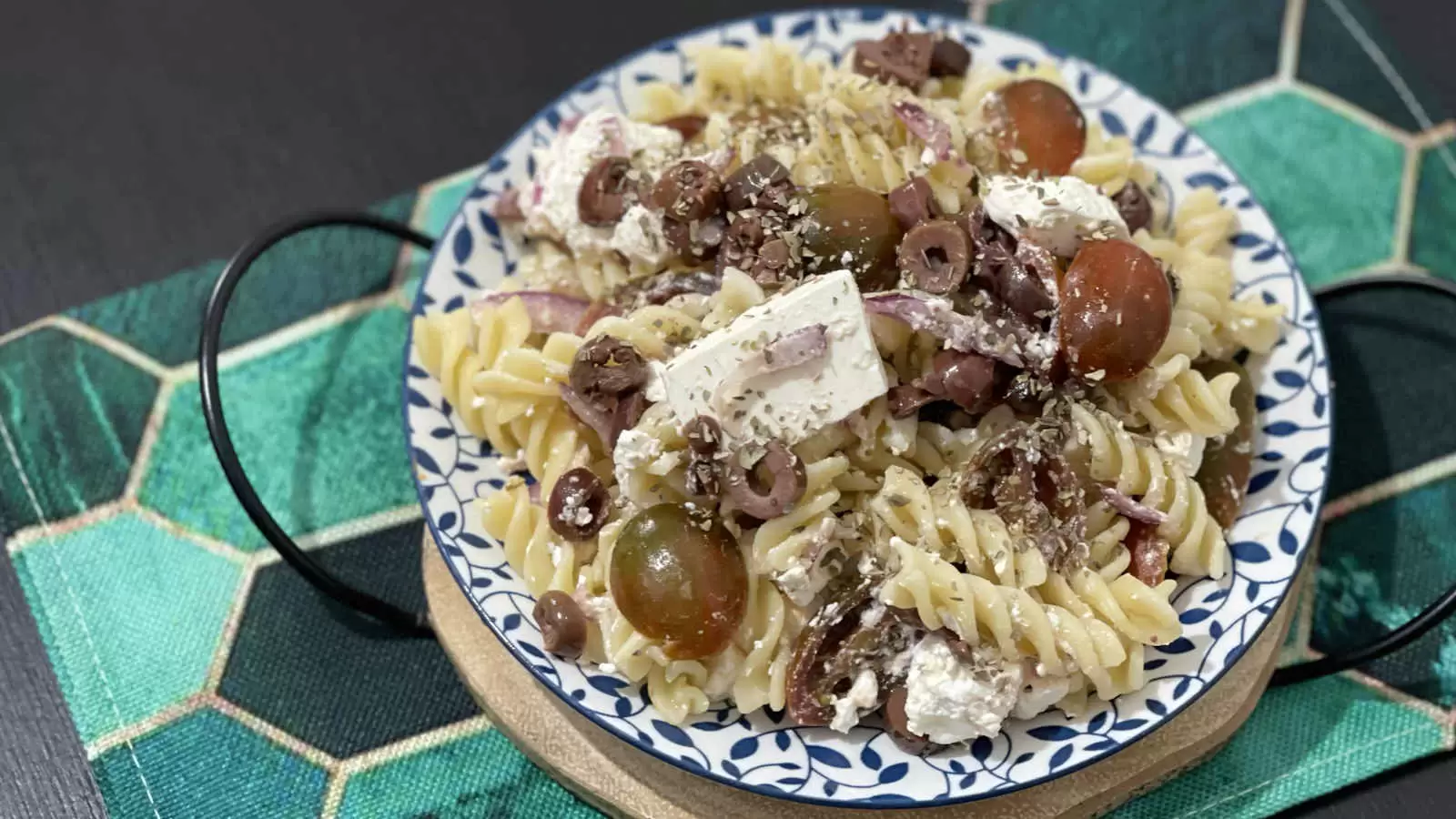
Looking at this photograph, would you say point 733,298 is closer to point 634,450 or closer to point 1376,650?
point 634,450

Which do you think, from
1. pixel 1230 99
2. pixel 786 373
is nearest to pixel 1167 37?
pixel 1230 99

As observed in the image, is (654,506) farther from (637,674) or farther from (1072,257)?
(1072,257)

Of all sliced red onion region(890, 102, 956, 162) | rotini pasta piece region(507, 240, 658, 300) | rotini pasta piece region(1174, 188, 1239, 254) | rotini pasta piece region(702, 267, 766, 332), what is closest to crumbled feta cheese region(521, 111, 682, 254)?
rotini pasta piece region(507, 240, 658, 300)

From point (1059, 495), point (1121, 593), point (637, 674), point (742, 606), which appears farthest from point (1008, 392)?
point (637, 674)

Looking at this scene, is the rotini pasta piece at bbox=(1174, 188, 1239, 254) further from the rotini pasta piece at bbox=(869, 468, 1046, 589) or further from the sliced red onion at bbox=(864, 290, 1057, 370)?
the rotini pasta piece at bbox=(869, 468, 1046, 589)

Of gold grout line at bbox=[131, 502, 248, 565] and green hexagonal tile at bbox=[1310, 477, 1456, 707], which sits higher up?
green hexagonal tile at bbox=[1310, 477, 1456, 707]

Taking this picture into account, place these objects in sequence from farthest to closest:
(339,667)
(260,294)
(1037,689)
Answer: (260,294)
(339,667)
(1037,689)

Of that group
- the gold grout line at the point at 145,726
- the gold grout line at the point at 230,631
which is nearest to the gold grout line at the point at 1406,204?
the gold grout line at the point at 230,631
